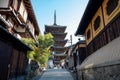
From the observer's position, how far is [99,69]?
5938 millimetres

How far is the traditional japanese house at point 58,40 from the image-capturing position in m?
→ 51.8

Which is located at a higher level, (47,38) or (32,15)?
(32,15)

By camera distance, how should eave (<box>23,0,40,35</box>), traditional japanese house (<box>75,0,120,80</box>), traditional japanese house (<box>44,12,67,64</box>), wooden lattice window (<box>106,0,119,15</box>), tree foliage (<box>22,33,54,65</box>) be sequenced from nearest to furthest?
traditional japanese house (<box>75,0,120,80</box>), wooden lattice window (<box>106,0,119,15</box>), tree foliage (<box>22,33,54,65</box>), eave (<box>23,0,40,35</box>), traditional japanese house (<box>44,12,67,64</box>)

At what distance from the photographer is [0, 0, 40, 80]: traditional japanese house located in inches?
303

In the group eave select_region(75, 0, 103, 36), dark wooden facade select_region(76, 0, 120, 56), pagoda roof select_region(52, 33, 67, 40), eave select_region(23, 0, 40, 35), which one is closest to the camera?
dark wooden facade select_region(76, 0, 120, 56)

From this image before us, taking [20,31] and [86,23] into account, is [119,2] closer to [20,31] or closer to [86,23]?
[86,23]

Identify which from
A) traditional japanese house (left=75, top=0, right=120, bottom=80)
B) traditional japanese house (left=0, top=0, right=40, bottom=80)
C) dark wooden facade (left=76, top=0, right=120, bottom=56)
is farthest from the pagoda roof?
dark wooden facade (left=76, top=0, right=120, bottom=56)

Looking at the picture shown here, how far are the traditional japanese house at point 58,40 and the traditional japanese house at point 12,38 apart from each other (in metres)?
24.5

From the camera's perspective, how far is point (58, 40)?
5278 cm

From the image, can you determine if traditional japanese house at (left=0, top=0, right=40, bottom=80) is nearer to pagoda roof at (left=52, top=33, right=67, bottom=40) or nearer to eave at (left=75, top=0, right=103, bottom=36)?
eave at (left=75, top=0, right=103, bottom=36)

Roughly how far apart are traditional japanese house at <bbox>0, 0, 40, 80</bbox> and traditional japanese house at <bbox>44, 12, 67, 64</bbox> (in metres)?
24.5

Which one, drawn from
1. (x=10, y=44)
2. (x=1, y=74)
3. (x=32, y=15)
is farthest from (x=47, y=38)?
(x=1, y=74)

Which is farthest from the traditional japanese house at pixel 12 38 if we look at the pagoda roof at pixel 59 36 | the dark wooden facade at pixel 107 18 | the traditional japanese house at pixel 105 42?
the pagoda roof at pixel 59 36

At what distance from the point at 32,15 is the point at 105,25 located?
1597 centimetres
